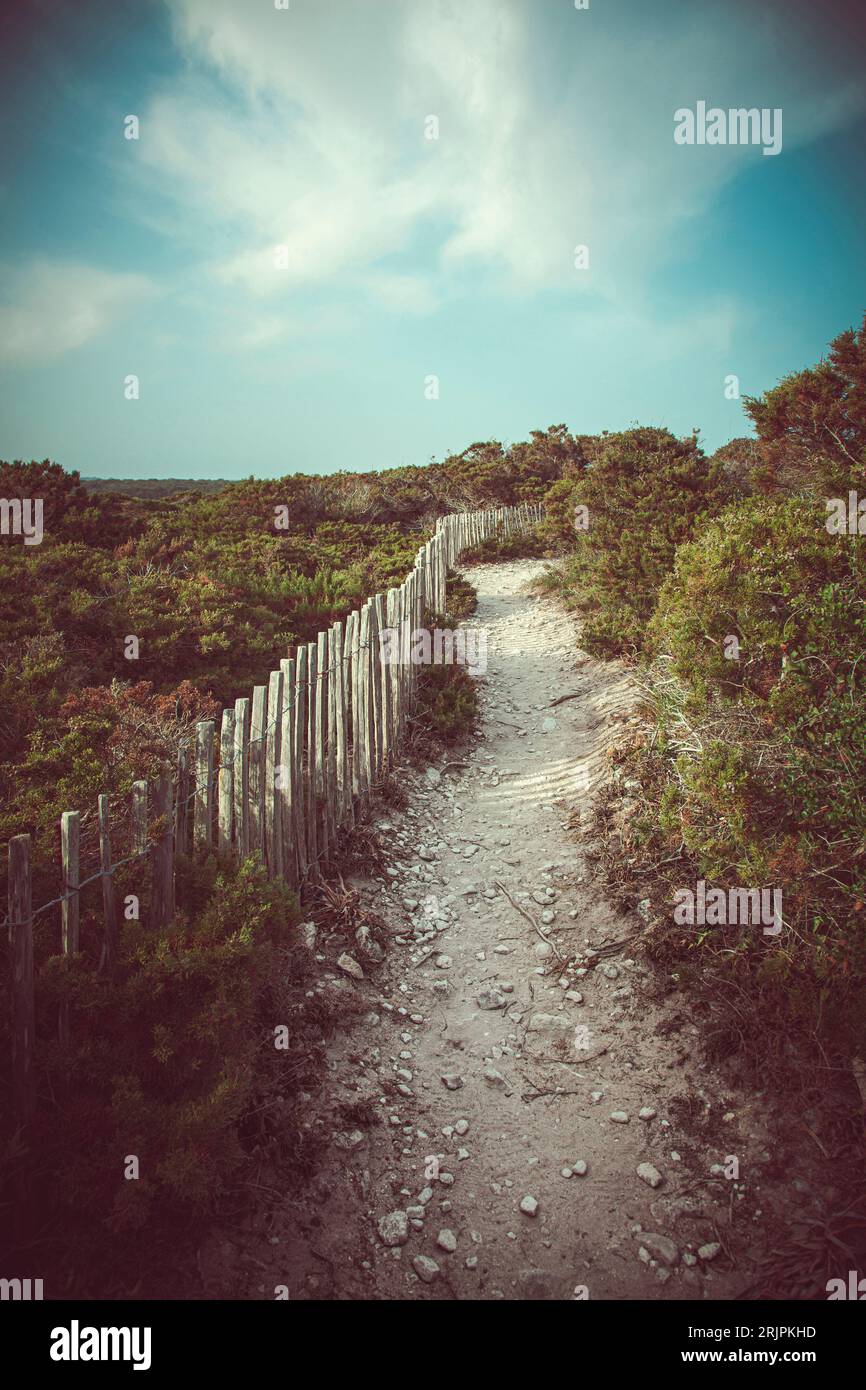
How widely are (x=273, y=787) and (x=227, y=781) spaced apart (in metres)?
0.45

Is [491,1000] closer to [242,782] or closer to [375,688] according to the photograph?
[242,782]

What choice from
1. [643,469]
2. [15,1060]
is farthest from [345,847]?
[643,469]

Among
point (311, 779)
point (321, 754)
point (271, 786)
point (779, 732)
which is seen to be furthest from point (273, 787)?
point (779, 732)

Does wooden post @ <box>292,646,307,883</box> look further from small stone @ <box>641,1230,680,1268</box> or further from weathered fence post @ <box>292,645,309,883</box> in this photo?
small stone @ <box>641,1230,680,1268</box>

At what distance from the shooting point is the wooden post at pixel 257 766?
3.84m

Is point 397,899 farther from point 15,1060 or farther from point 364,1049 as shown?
point 15,1060

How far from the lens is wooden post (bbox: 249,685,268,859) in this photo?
12.6 ft

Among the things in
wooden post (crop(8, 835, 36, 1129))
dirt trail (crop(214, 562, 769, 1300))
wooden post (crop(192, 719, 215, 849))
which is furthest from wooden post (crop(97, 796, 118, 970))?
dirt trail (crop(214, 562, 769, 1300))

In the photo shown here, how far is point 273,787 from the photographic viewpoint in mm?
4027

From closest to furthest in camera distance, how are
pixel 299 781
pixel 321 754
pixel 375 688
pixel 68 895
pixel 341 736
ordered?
pixel 68 895
pixel 299 781
pixel 321 754
pixel 341 736
pixel 375 688

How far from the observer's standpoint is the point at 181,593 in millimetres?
7234

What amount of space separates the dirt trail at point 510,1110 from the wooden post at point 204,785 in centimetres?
116

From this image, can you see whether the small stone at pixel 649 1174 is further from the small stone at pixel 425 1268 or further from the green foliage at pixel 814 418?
the green foliage at pixel 814 418
